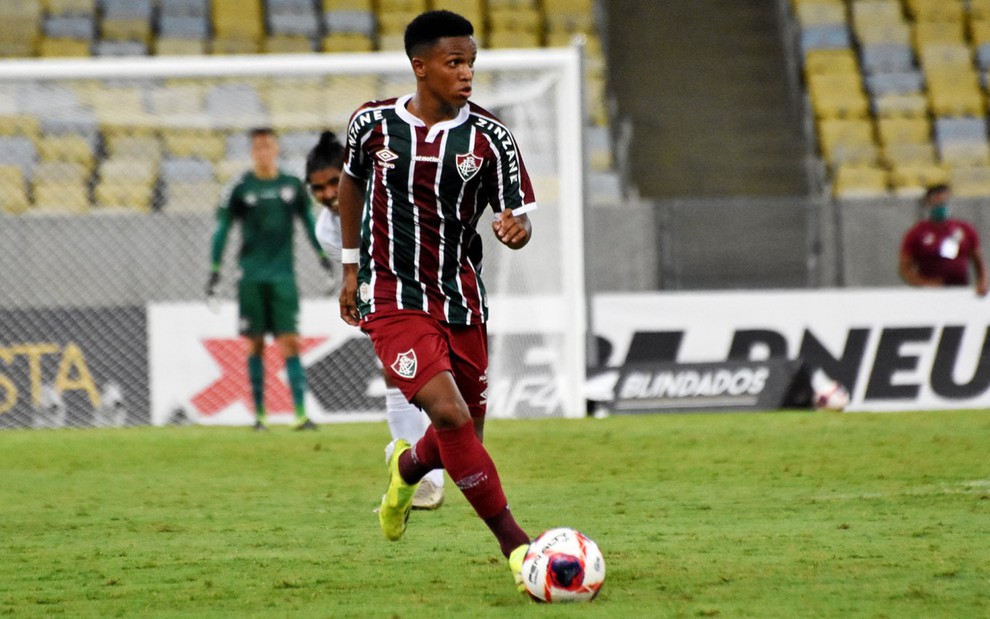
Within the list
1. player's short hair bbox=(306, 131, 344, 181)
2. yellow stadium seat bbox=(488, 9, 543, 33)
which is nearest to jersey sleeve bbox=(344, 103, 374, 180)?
player's short hair bbox=(306, 131, 344, 181)

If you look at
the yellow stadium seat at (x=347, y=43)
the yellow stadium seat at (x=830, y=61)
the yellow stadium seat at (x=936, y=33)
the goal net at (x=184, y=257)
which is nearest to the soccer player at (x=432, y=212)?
the goal net at (x=184, y=257)

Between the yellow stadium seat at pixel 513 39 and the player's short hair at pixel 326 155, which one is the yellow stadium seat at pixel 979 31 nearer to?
the yellow stadium seat at pixel 513 39

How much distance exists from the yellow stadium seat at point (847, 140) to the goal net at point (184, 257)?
526cm

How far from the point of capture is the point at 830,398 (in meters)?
11.7

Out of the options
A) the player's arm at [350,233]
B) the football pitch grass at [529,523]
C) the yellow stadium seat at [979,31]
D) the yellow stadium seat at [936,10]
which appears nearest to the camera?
the football pitch grass at [529,523]

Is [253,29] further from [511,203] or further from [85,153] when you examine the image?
[511,203]

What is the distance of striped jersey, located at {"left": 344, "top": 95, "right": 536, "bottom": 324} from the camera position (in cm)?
499

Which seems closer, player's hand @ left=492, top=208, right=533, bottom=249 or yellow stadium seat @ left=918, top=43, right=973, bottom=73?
player's hand @ left=492, top=208, right=533, bottom=249

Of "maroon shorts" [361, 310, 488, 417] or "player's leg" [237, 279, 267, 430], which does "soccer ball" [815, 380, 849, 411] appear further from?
"maroon shorts" [361, 310, 488, 417]

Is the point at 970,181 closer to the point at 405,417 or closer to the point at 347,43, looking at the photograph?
the point at 347,43

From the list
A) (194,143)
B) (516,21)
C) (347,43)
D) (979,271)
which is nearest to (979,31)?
(516,21)

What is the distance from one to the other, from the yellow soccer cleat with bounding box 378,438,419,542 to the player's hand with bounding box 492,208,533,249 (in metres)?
1.00

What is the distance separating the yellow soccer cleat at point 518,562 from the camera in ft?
14.8

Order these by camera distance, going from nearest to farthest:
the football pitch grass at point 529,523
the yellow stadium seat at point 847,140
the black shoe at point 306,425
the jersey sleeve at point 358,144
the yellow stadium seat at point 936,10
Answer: the football pitch grass at point 529,523
the jersey sleeve at point 358,144
the black shoe at point 306,425
the yellow stadium seat at point 847,140
the yellow stadium seat at point 936,10
